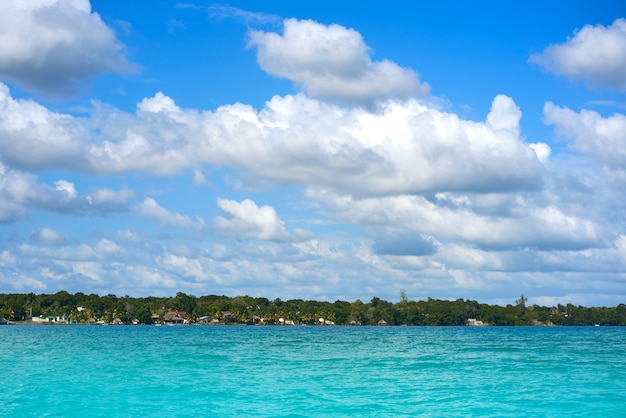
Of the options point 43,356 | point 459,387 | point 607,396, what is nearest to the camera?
point 607,396

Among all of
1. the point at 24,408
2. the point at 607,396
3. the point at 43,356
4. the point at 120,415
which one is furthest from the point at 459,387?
the point at 43,356

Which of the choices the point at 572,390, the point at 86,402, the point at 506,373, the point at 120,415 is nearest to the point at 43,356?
the point at 86,402

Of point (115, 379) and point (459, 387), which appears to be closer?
point (459, 387)

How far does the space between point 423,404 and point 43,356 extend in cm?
4621

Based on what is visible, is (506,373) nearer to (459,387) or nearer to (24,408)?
(459,387)

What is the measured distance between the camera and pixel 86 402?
3428 centimetres

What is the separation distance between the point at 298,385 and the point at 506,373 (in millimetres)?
17237

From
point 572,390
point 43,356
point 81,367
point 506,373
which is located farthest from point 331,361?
point 43,356

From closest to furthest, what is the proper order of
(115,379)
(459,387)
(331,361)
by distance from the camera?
(459,387) < (115,379) < (331,361)

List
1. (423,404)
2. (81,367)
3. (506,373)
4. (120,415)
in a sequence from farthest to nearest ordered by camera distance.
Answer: (81,367) < (506,373) < (423,404) < (120,415)

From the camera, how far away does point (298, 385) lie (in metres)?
40.9

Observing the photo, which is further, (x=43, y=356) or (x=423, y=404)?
(x=43, y=356)

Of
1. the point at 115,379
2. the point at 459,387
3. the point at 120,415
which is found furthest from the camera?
the point at 115,379

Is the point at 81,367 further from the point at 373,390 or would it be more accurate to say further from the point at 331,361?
the point at 373,390
